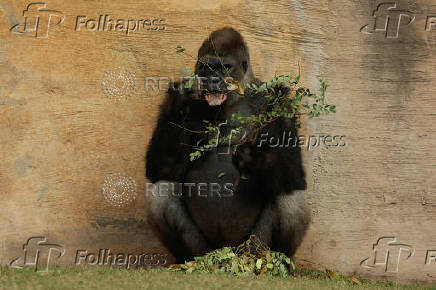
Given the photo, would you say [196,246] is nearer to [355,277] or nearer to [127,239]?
[127,239]

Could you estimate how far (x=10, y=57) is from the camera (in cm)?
511

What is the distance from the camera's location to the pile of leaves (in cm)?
475

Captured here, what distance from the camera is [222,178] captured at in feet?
16.3

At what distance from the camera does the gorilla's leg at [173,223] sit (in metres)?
5.00

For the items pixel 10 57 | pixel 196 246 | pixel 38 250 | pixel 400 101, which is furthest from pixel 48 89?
pixel 400 101

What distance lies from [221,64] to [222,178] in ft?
2.75

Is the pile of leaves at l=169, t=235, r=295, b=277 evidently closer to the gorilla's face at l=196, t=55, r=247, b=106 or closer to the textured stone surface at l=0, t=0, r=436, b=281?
the textured stone surface at l=0, t=0, r=436, b=281

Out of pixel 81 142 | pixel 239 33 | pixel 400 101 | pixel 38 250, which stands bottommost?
pixel 38 250

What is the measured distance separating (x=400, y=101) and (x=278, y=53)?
101 centimetres

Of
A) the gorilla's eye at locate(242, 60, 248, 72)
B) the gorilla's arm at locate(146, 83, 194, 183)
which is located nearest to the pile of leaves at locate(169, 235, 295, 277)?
the gorilla's arm at locate(146, 83, 194, 183)

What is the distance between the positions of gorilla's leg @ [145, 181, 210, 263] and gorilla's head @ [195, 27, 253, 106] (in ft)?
2.64

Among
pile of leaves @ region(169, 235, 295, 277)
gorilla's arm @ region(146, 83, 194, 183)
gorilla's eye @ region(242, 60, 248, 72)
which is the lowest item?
pile of leaves @ region(169, 235, 295, 277)

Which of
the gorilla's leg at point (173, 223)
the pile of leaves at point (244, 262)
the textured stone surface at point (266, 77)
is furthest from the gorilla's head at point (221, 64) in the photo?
the pile of leaves at point (244, 262)

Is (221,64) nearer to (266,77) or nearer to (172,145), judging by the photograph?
(266,77)
